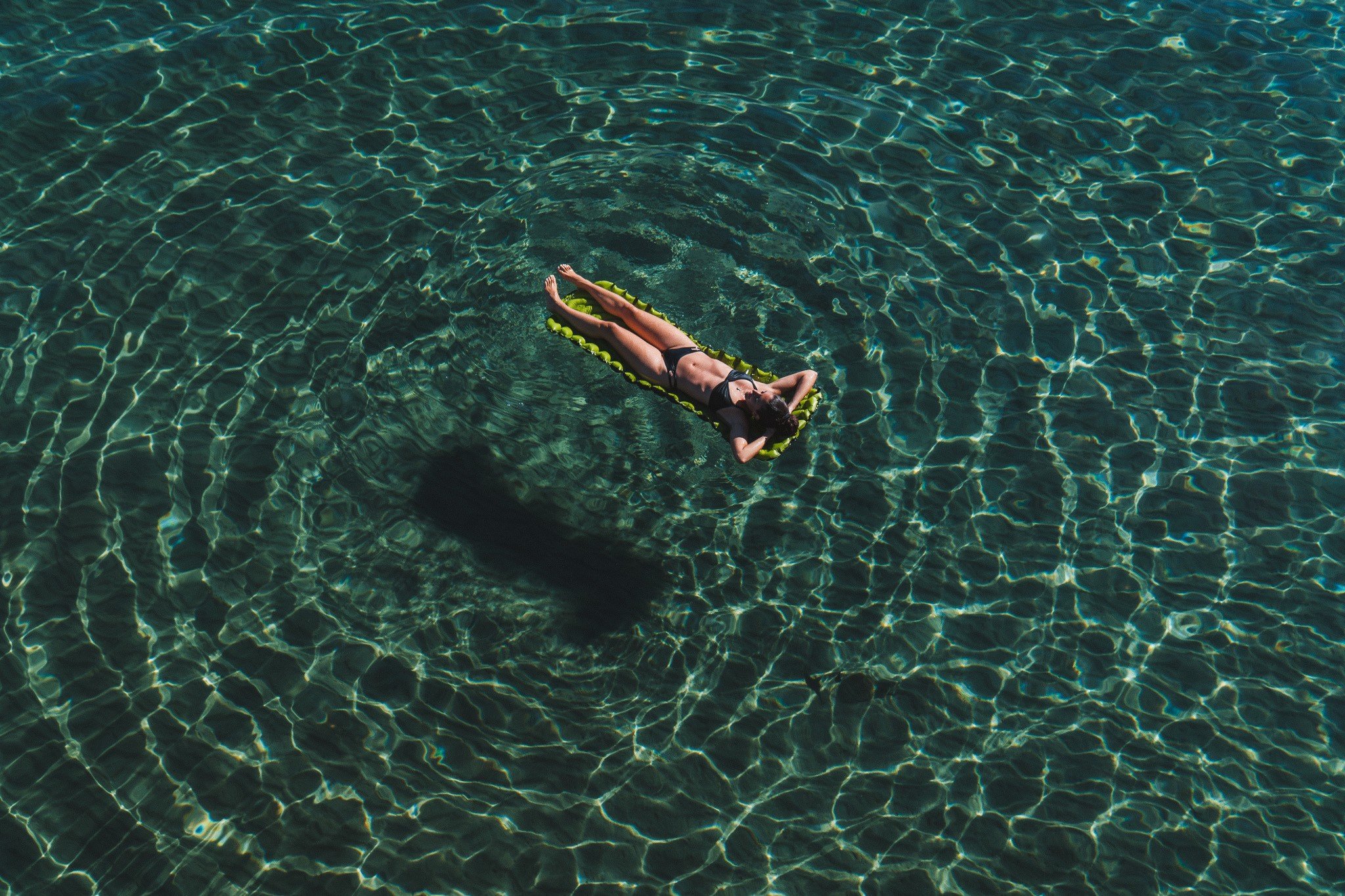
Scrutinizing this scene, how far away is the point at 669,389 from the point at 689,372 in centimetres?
20

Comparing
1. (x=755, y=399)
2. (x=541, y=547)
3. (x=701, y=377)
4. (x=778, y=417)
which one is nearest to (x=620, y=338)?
(x=701, y=377)

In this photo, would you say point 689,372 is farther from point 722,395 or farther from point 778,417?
point 778,417

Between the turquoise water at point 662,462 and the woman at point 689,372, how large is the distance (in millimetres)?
704

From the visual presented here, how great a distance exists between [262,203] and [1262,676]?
909 cm

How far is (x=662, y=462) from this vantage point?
8211mm

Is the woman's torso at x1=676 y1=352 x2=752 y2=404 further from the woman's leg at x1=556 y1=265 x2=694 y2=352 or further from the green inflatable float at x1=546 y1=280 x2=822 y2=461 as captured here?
the woman's leg at x1=556 y1=265 x2=694 y2=352

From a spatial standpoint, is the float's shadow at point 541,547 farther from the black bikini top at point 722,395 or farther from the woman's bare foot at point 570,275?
the woman's bare foot at point 570,275

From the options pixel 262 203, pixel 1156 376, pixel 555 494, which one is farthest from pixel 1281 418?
pixel 262 203

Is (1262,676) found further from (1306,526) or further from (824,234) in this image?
(824,234)

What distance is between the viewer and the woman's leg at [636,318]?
26.2ft

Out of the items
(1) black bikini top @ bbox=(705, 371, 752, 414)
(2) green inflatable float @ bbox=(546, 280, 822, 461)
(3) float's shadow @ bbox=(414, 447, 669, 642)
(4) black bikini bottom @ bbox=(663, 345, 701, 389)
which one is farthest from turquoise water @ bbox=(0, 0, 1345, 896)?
(1) black bikini top @ bbox=(705, 371, 752, 414)

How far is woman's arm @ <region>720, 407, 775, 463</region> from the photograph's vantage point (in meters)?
7.12

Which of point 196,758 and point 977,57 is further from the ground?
point 977,57

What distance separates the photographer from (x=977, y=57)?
11.2 m
